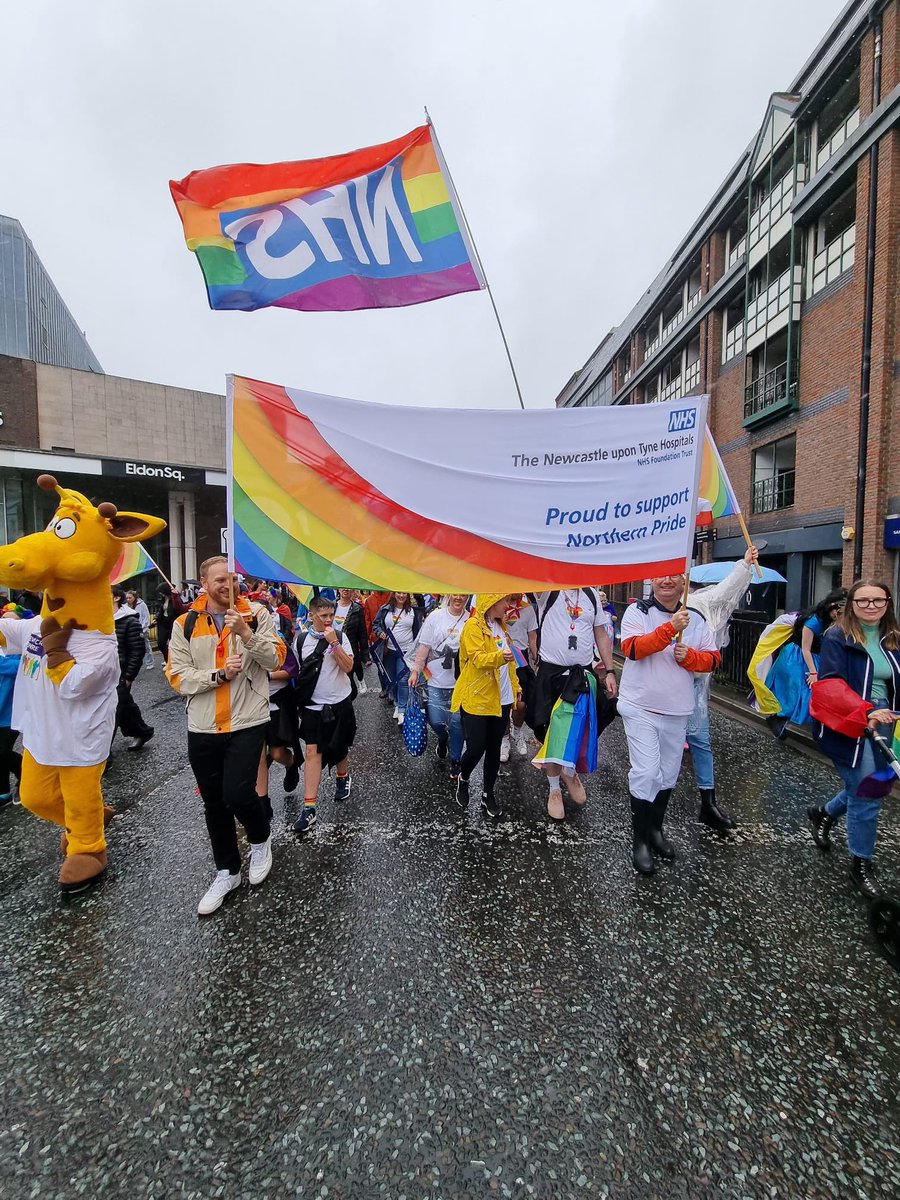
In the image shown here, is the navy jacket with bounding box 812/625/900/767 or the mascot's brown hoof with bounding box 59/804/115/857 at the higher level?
the navy jacket with bounding box 812/625/900/767

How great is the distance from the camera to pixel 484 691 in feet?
13.6

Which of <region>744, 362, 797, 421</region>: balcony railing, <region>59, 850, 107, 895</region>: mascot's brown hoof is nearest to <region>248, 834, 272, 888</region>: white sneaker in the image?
<region>59, 850, 107, 895</region>: mascot's brown hoof

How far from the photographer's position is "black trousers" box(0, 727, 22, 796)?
4359 mm

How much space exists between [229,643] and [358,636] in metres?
3.17

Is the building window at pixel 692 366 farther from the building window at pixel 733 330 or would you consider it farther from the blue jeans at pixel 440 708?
the blue jeans at pixel 440 708

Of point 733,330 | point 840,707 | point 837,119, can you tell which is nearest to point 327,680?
point 840,707

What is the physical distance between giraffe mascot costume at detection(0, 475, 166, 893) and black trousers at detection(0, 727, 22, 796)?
1246 mm

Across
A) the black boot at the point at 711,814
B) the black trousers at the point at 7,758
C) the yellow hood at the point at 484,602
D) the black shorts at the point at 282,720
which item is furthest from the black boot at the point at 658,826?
the black trousers at the point at 7,758

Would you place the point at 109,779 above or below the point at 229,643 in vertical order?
below

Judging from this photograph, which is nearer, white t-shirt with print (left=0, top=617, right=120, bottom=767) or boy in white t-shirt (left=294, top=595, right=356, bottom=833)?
white t-shirt with print (left=0, top=617, right=120, bottom=767)

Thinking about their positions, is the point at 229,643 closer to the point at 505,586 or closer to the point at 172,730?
the point at 505,586

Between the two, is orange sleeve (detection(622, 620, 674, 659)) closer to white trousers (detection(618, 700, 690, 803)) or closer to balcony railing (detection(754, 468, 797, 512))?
white trousers (detection(618, 700, 690, 803))

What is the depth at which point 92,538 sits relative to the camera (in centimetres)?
332

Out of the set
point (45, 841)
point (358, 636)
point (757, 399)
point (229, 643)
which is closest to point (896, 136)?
point (757, 399)
